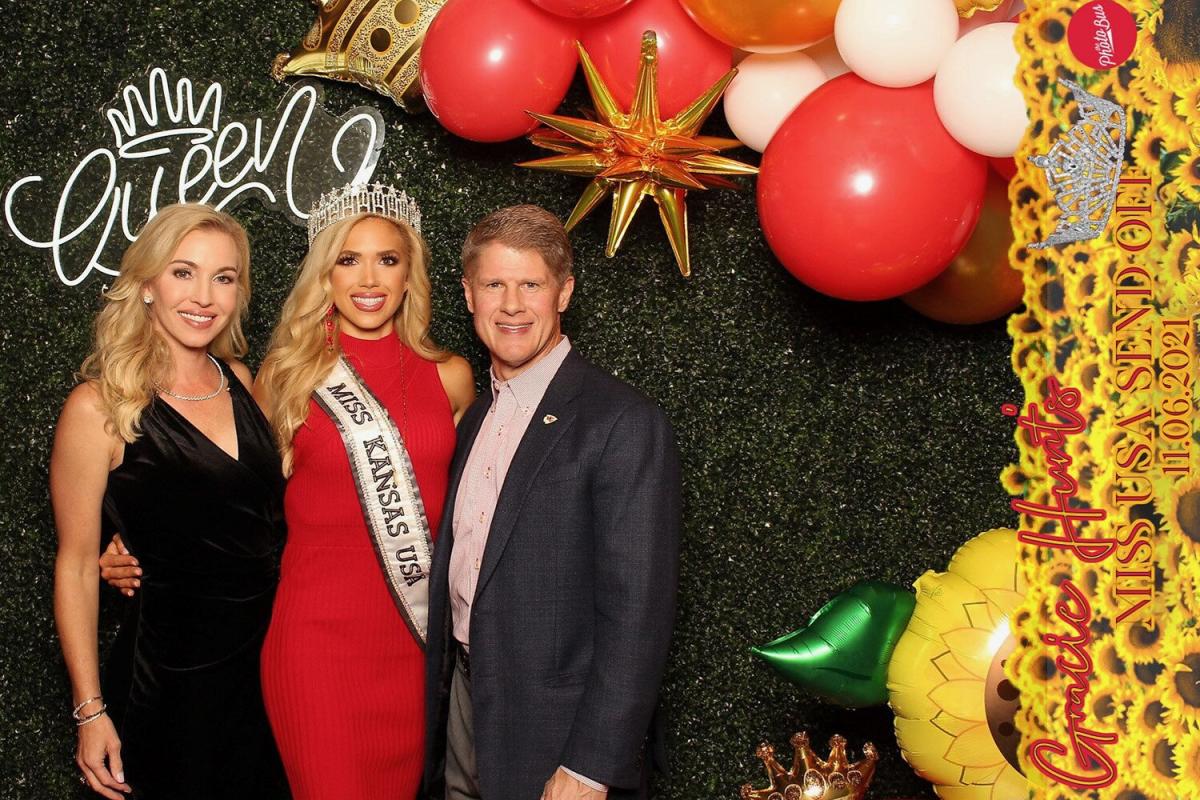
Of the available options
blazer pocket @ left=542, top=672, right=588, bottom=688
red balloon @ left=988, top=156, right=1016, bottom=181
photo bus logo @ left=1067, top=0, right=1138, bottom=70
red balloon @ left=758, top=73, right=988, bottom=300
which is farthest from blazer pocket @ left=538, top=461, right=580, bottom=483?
photo bus logo @ left=1067, top=0, right=1138, bottom=70

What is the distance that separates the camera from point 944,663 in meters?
2.27

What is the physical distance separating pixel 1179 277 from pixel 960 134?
469mm

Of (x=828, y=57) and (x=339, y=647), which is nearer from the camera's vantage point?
(x=339, y=647)

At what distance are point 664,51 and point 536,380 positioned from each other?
73 cm

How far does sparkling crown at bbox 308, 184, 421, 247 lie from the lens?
8.29 feet

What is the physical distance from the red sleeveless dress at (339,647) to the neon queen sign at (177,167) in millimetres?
680

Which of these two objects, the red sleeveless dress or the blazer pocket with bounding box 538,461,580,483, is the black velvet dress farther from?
the blazer pocket with bounding box 538,461,580,483

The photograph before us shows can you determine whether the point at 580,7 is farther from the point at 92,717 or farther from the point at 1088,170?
the point at 92,717

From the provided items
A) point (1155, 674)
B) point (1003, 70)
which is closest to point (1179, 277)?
point (1003, 70)

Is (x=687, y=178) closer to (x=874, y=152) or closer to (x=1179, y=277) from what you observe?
(x=874, y=152)

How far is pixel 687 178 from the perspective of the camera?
2.53 metres

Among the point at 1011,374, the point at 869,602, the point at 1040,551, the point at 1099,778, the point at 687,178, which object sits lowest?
the point at 1099,778

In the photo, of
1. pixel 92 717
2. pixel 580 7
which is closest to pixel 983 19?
pixel 580 7

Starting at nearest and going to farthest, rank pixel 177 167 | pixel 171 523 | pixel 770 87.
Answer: pixel 171 523, pixel 770 87, pixel 177 167
